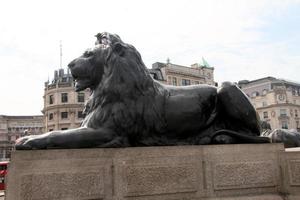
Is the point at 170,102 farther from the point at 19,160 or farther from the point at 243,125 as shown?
the point at 19,160

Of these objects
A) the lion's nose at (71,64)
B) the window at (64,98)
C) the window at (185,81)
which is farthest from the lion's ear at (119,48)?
the window at (185,81)

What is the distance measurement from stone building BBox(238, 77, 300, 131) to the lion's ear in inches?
2963

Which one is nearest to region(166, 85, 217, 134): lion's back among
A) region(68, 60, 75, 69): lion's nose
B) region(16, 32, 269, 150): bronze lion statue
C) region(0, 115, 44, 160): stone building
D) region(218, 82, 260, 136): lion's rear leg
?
region(16, 32, 269, 150): bronze lion statue

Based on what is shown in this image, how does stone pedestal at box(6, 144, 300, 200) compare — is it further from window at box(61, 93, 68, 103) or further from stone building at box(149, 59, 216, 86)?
window at box(61, 93, 68, 103)

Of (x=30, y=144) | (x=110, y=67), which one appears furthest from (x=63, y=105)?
(x=30, y=144)

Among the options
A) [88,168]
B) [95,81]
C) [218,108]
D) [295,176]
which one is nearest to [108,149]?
[88,168]

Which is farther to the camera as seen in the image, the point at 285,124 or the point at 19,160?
the point at 285,124

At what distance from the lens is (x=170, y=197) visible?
16.0 feet

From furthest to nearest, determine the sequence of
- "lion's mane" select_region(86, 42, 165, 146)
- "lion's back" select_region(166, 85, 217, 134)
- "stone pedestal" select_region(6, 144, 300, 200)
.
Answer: "lion's back" select_region(166, 85, 217, 134)
"lion's mane" select_region(86, 42, 165, 146)
"stone pedestal" select_region(6, 144, 300, 200)

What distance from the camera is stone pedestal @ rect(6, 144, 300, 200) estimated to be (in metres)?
4.25

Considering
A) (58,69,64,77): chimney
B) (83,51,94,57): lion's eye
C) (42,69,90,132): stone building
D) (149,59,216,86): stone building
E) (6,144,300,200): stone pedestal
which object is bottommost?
(6,144,300,200): stone pedestal

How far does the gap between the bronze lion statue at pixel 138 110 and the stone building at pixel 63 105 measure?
184ft

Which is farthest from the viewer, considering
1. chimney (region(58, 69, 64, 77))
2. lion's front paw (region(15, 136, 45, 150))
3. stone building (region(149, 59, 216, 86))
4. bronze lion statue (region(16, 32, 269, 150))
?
chimney (region(58, 69, 64, 77))

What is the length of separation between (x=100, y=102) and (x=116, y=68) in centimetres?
56
